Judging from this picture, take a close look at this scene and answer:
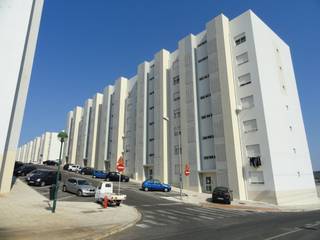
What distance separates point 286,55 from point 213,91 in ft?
56.6

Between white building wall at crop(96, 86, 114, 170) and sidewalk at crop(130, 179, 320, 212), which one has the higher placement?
white building wall at crop(96, 86, 114, 170)

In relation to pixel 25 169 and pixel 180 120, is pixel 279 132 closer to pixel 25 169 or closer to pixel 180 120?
pixel 180 120

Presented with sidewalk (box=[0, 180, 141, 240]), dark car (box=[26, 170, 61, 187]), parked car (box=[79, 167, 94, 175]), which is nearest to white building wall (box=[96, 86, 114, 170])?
parked car (box=[79, 167, 94, 175])

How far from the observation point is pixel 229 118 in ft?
103

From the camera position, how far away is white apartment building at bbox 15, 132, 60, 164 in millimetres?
107312

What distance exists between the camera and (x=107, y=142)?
59.6 m

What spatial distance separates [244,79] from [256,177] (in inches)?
510

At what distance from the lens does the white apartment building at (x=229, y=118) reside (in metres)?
29.6

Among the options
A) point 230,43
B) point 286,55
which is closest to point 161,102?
point 230,43

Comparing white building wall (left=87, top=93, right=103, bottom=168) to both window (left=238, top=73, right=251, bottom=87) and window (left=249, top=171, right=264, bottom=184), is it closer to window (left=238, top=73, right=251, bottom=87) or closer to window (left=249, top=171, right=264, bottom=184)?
window (left=249, top=171, right=264, bottom=184)

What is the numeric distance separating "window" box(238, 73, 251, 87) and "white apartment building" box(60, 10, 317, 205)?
138mm

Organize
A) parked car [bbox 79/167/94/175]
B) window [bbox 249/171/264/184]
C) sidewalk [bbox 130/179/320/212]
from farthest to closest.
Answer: parked car [bbox 79/167/94/175]
window [bbox 249/171/264/184]
sidewalk [bbox 130/179/320/212]

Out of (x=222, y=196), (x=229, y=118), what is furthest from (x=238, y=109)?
(x=222, y=196)

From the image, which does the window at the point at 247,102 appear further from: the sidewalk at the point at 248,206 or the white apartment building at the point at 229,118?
the sidewalk at the point at 248,206
